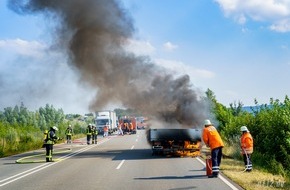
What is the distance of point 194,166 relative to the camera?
48.1ft

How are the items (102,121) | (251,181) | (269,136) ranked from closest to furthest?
(251,181)
(269,136)
(102,121)

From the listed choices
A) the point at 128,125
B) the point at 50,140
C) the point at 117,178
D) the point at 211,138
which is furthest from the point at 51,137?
the point at 128,125

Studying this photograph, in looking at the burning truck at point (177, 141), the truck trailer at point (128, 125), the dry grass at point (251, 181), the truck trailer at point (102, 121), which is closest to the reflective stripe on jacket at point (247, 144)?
the dry grass at point (251, 181)

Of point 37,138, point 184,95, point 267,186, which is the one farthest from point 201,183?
point 37,138

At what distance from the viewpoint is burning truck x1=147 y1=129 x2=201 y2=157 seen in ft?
60.7

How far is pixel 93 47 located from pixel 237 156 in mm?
10799

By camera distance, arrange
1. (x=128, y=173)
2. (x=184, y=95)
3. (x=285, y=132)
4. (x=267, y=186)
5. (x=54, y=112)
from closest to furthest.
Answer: (x=267, y=186) < (x=128, y=173) < (x=285, y=132) < (x=184, y=95) < (x=54, y=112)

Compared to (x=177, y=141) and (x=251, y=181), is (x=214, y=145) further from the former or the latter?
(x=177, y=141)

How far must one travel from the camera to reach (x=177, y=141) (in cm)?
1867

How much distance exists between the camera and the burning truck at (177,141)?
18.5m

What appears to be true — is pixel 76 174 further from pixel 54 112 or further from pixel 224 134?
pixel 54 112

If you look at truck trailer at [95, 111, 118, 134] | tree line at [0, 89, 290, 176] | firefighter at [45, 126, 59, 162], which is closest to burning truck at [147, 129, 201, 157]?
tree line at [0, 89, 290, 176]

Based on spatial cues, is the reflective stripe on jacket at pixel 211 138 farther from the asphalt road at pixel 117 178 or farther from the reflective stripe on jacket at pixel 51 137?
the reflective stripe on jacket at pixel 51 137

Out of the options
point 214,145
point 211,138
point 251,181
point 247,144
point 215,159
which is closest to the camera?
point 251,181
